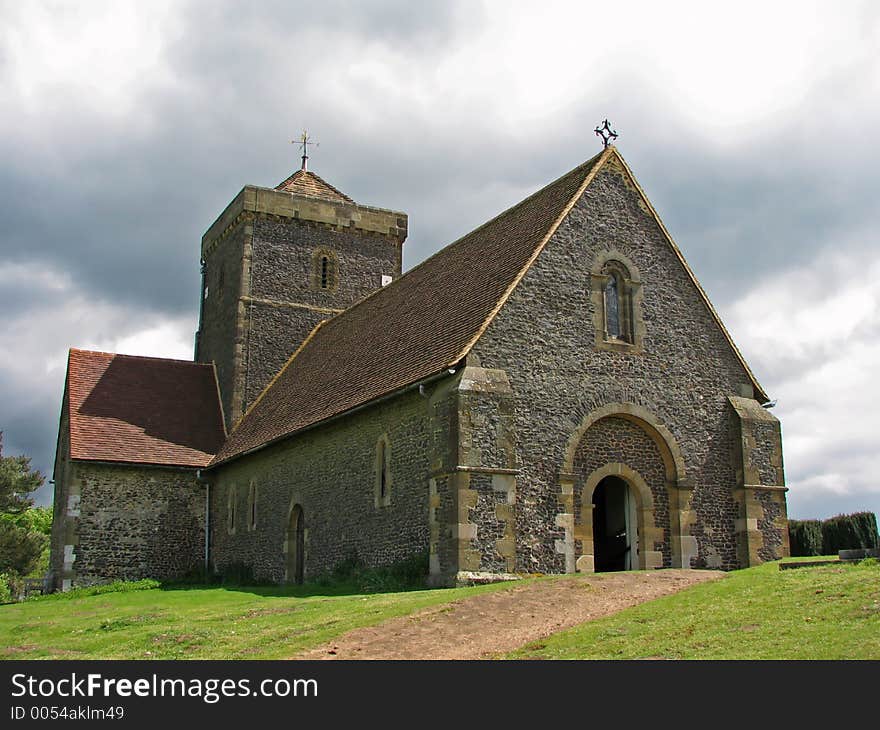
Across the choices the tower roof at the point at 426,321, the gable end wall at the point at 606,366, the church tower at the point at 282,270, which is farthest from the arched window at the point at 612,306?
the church tower at the point at 282,270

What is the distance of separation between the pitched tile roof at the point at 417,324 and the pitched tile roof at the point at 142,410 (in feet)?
5.94

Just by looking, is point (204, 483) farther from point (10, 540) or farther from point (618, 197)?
point (10, 540)

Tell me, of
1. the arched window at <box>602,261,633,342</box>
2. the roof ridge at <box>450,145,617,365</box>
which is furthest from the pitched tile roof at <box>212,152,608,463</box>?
the arched window at <box>602,261,633,342</box>

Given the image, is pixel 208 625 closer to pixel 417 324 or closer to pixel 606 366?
pixel 606 366

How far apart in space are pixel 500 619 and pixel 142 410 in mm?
22898

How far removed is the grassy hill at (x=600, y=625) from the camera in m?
11.0

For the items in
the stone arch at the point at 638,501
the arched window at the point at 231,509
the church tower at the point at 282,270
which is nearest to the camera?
the stone arch at the point at 638,501

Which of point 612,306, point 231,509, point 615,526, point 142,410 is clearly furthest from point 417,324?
point 142,410

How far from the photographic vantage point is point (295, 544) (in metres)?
26.4

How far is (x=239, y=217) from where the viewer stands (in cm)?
3650

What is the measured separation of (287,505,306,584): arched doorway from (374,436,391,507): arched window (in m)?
4.41

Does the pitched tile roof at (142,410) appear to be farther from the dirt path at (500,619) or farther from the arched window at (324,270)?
the dirt path at (500,619)
